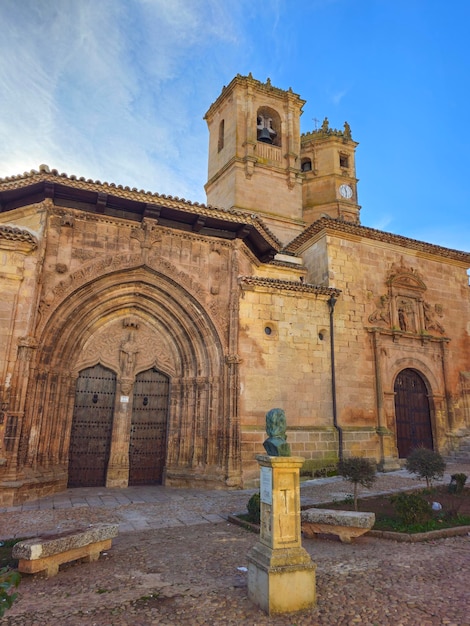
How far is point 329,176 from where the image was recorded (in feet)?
79.7

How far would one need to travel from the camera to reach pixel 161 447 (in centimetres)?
1142

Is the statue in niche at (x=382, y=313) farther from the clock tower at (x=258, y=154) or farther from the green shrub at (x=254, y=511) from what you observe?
the green shrub at (x=254, y=511)

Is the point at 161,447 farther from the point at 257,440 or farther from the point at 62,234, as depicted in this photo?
the point at 62,234

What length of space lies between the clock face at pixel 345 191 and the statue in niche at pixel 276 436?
21.8 m

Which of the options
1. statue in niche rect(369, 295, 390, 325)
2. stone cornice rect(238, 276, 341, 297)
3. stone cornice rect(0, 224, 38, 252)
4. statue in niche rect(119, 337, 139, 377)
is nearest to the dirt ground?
statue in niche rect(119, 337, 139, 377)

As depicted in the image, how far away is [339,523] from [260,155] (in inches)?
700

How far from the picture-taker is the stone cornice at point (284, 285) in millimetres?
12094

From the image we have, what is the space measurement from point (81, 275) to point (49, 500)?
5222 millimetres

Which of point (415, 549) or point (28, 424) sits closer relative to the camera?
point (415, 549)

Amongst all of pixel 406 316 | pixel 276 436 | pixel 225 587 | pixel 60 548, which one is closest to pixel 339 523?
pixel 225 587

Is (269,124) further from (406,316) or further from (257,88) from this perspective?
(406,316)

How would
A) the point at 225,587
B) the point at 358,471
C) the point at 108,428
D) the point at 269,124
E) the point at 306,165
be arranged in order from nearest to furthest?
the point at 225,587 < the point at 358,471 < the point at 108,428 < the point at 269,124 < the point at 306,165

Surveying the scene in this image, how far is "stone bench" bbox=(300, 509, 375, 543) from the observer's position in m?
5.93

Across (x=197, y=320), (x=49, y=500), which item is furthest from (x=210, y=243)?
(x=49, y=500)
